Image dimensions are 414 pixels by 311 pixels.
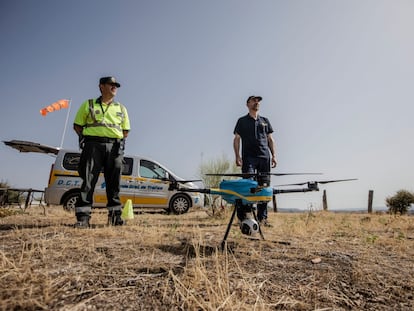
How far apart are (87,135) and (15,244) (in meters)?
1.74

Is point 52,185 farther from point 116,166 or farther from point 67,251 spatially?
point 67,251

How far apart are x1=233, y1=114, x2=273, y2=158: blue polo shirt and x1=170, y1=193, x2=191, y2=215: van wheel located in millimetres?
4571

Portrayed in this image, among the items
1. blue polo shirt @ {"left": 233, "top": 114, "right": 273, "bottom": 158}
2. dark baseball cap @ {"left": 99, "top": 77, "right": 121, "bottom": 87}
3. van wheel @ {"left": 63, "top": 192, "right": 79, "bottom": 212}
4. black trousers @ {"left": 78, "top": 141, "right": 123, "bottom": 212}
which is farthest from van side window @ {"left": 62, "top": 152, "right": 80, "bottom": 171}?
blue polo shirt @ {"left": 233, "top": 114, "right": 273, "bottom": 158}

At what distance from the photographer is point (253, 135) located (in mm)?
4383

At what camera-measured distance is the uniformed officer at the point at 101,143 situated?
135 inches

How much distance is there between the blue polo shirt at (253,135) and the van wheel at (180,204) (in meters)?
4.57

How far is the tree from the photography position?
14.9 meters

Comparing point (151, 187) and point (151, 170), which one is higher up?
point (151, 170)

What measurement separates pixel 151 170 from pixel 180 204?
1547mm

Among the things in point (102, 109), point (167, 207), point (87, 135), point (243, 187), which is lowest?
point (167, 207)

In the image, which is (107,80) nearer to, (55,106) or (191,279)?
(191,279)

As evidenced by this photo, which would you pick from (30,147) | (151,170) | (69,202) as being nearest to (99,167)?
(69,202)

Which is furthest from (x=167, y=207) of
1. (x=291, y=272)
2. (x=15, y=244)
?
(x=291, y=272)

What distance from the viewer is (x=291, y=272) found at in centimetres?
171
